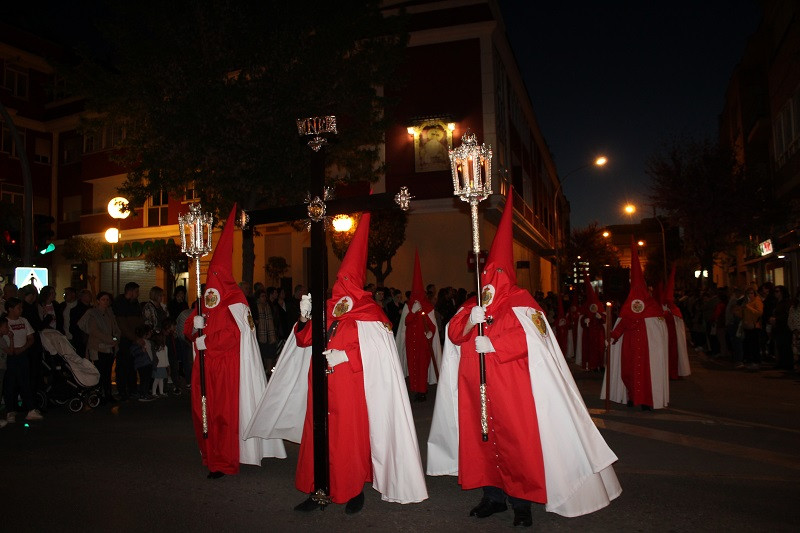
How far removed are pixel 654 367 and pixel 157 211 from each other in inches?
948

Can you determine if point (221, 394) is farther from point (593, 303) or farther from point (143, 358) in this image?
point (593, 303)

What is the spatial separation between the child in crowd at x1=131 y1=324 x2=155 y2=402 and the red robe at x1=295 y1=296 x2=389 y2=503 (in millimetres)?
7183

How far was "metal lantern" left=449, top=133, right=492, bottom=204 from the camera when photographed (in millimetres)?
5520

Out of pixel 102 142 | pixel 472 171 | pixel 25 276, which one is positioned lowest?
pixel 25 276

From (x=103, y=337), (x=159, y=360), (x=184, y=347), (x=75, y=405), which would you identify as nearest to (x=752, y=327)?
(x=184, y=347)

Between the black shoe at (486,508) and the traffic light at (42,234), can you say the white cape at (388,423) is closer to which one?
the black shoe at (486,508)

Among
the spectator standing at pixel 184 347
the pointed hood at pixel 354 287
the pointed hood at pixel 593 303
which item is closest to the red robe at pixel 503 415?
the pointed hood at pixel 354 287

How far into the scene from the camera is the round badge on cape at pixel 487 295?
215 inches

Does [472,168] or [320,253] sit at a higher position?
[472,168]

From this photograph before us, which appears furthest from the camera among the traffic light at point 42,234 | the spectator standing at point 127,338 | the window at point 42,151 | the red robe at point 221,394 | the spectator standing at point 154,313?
the window at point 42,151

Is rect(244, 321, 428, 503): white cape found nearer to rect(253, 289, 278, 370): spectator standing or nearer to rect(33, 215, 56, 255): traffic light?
rect(253, 289, 278, 370): spectator standing

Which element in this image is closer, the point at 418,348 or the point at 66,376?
the point at 66,376

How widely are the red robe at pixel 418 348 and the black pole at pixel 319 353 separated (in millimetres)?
6241

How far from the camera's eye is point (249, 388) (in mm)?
6949
